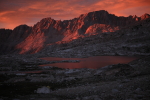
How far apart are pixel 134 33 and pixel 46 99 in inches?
3616

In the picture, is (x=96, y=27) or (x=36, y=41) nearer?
(x=96, y=27)

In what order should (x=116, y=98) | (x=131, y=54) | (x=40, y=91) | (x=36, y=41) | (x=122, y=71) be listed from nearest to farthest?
1. (x=116, y=98)
2. (x=40, y=91)
3. (x=122, y=71)
4. (x=131, y=54)
5. (x=36, y=41)

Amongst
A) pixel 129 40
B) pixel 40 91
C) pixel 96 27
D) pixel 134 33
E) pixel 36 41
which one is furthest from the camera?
pixel 36 41

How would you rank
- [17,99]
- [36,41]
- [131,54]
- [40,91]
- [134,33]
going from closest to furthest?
[17,99]
[40,91]
[131,54]
[134,33]
[36,41]

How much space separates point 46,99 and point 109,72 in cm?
1313

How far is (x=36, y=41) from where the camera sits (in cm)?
19062

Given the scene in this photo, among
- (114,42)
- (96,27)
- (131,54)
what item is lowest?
(131,54)

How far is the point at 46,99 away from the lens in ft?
38.3

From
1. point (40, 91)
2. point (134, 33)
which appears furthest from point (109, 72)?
point (134, 33)

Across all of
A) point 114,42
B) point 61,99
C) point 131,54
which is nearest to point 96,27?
point 114,42

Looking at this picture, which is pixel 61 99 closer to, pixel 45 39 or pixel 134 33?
pixel 134 33

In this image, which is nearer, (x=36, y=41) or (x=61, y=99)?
(x=61, y=99)

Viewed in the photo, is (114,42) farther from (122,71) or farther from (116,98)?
(116,98)

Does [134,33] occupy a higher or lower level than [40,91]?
higher
